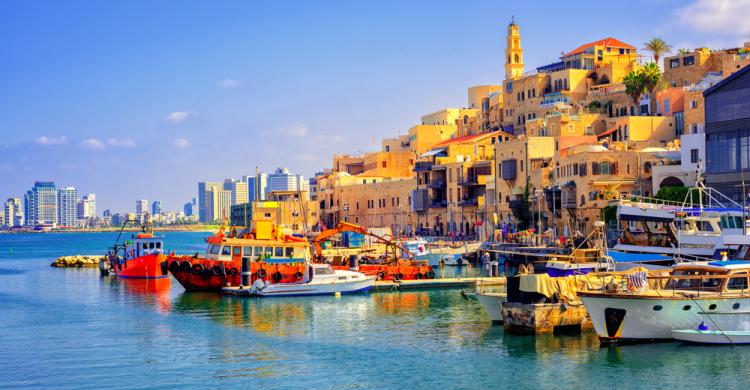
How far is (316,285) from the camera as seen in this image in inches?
1841

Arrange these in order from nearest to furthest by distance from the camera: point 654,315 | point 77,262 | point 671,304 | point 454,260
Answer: point 671,304 < point 654,315 < point 454,260 < point 77,262

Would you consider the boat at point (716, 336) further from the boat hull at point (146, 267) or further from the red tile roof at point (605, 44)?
the red tile roof at point (605, 44)

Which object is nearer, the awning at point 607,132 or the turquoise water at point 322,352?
the turquoise water at point 322,352

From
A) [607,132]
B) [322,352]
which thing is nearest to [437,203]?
[607,132]

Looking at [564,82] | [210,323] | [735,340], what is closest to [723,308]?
[735,340]

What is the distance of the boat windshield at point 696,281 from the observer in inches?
1143

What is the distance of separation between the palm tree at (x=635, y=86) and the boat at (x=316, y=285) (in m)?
50.0

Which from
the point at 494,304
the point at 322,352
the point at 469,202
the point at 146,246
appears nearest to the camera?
the point at 322,352

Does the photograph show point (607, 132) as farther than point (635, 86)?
No

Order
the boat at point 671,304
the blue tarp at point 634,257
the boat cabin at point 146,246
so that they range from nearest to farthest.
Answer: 1. the boat at point 671,304
2. the blue tarp at point 634,257
3. the boat cabin at point 146,246

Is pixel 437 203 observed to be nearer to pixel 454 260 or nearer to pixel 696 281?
pixel 454 260

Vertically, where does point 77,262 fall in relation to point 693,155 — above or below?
below

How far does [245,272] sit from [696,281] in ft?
79.8

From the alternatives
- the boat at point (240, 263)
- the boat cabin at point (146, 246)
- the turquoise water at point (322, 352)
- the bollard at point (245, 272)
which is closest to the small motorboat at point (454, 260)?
the boat cabin at point (146, 246)
